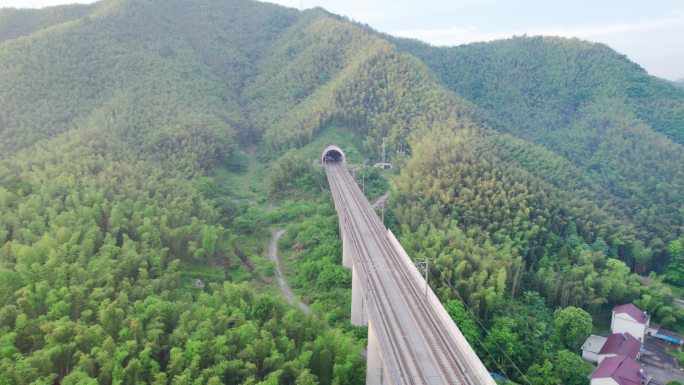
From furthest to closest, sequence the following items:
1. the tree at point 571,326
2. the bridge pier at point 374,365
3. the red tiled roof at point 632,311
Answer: the red tiled roof at point 632,311 → the tree at point 571,326 → the bridge pier at point 374,365

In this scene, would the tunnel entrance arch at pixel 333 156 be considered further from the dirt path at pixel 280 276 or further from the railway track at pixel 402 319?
the railway track at pixel 402 319

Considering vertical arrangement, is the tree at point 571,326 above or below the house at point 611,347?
above

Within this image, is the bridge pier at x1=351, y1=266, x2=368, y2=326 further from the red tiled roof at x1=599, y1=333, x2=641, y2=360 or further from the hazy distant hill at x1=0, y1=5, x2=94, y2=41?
the hazy distant hill at x1=0, y1=5, x2=94, y2=41

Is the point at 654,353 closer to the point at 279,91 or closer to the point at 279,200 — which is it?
the point at 279,200

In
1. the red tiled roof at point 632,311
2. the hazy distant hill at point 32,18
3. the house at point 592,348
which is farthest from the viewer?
the hazy distant hill at point 32,18

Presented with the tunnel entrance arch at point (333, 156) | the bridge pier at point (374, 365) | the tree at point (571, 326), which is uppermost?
the tunnel entrance arch at point (333, 156)

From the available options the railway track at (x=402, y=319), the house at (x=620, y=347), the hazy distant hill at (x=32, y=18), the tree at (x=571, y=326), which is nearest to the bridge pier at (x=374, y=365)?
the railway track at (x=402, y=319)

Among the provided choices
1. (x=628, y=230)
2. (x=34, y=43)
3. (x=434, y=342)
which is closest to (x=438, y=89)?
(x=628, y=230)

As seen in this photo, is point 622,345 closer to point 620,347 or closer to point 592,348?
point 620,347
